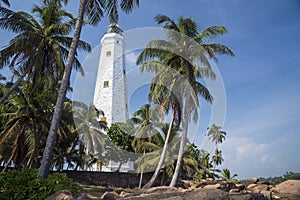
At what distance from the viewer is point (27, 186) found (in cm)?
843

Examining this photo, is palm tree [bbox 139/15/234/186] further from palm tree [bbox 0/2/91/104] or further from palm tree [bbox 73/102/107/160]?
palm tree [bbox 73/102/107/160]

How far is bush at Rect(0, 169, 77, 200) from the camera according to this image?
8.23m

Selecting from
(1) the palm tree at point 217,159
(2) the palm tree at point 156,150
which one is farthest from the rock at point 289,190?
(1) the palm tree at point 217,159

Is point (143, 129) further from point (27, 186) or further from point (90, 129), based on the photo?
point (27, 186)

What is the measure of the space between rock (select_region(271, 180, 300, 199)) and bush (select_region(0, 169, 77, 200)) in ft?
41.7

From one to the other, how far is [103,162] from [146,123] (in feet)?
20.5

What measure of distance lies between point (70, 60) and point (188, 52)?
9.07 metres

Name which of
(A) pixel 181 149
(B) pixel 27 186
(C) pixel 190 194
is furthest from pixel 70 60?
(A) pixel 181 149

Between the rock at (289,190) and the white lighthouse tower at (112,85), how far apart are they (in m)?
16.7

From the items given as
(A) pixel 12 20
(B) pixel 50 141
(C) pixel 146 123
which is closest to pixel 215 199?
(B) pixel 50 141

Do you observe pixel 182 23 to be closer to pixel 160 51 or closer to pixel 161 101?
pixel 160 51

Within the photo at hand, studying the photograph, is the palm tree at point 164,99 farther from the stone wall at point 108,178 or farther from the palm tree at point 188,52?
the stone wall at point 108,178

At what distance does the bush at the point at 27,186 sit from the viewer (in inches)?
324

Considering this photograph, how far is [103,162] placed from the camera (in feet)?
93.7
